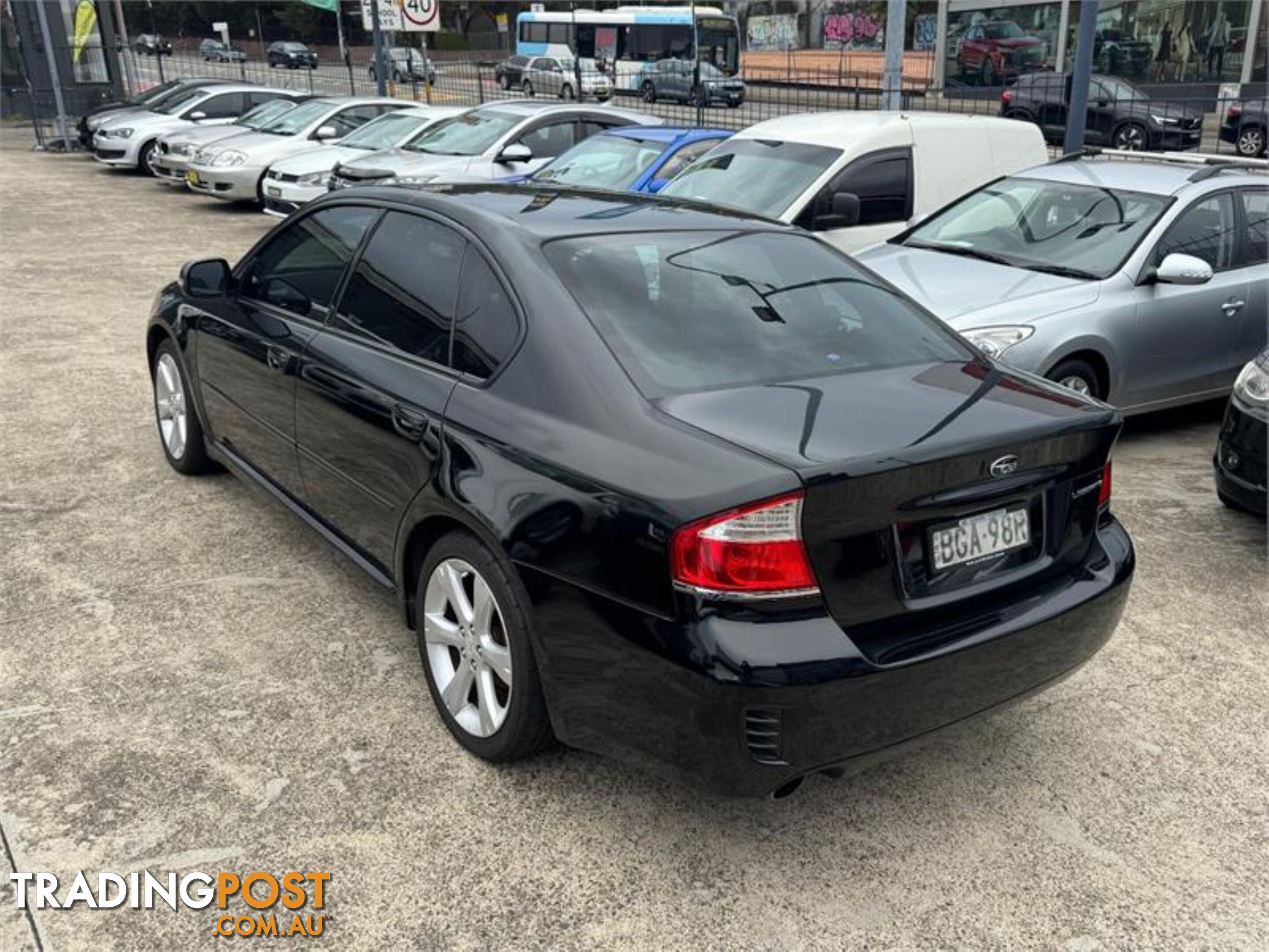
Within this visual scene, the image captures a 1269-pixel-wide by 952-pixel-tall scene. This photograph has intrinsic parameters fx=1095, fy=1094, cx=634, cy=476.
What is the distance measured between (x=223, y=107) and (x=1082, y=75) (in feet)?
47.3

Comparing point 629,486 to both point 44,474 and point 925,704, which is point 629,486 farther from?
point 44,474

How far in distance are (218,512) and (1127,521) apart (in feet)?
13.5

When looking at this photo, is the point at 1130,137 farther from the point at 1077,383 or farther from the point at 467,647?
the point at 467,647

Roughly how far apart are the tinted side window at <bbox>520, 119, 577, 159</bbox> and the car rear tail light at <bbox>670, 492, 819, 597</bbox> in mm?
10278

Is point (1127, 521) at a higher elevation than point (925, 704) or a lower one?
lower

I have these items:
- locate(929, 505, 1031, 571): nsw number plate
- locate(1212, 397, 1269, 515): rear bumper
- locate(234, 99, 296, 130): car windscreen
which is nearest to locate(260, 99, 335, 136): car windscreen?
locate(234, 99, 296, 130): car windscreen

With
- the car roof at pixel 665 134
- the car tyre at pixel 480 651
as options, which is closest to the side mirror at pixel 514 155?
the car roof at pixel 665 134

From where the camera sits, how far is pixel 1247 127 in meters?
19.6

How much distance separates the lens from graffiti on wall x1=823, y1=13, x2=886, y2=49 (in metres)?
41.2

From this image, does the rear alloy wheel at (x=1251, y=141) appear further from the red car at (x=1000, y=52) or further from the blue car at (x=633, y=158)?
the red car at (x=1000, y=52)

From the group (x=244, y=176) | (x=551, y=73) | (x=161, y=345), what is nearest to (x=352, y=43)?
(x=551, y=73)

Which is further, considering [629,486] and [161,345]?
[161,345]

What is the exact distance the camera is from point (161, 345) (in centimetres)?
529

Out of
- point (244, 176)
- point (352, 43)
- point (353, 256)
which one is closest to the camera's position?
point (353, 256)
